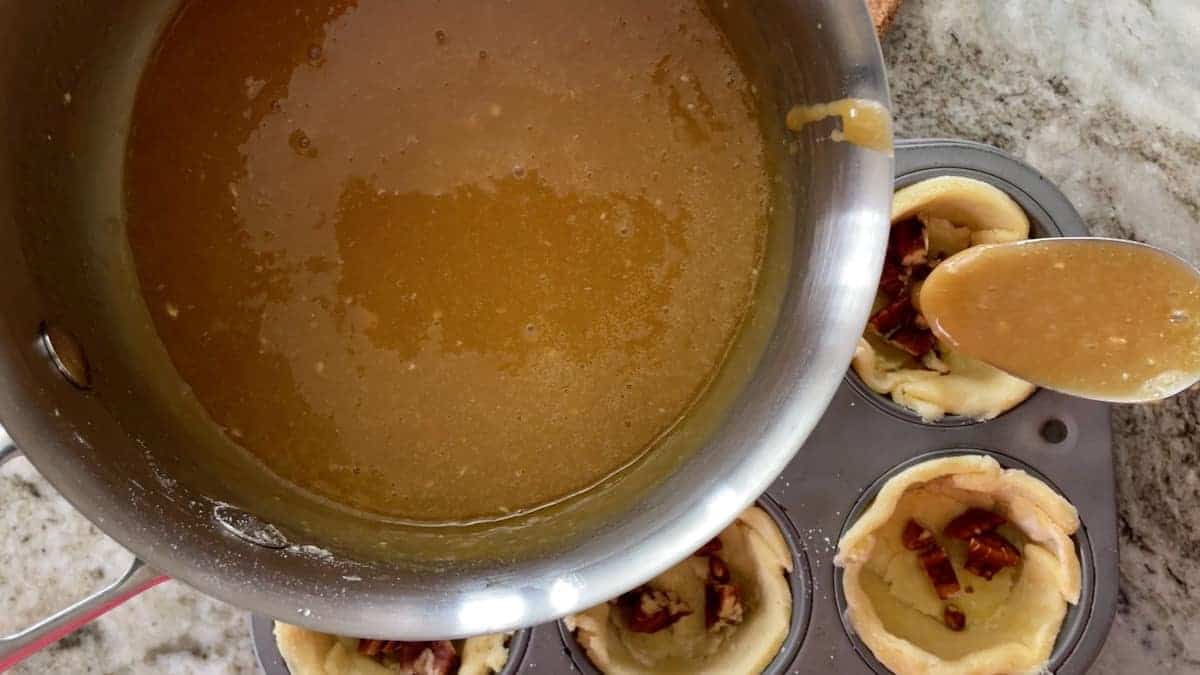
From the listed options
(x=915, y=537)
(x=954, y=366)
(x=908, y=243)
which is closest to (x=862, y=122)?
(x=908, y=243)

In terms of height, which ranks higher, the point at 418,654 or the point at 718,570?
the point at 418,654

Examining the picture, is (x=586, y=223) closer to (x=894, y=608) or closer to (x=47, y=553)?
(x=894, y=608)

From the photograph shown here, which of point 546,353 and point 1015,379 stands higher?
point 546,353

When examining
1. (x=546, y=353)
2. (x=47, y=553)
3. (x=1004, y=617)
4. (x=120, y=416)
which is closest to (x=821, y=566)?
(x=1004, y=617)

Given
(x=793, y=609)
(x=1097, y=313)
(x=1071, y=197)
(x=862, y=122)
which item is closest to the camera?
(x=862, y=122)

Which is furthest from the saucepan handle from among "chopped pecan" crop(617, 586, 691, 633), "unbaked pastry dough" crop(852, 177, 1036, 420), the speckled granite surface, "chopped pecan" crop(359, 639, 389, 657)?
the speckled granite surface

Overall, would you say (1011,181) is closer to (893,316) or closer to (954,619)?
(893,316)
